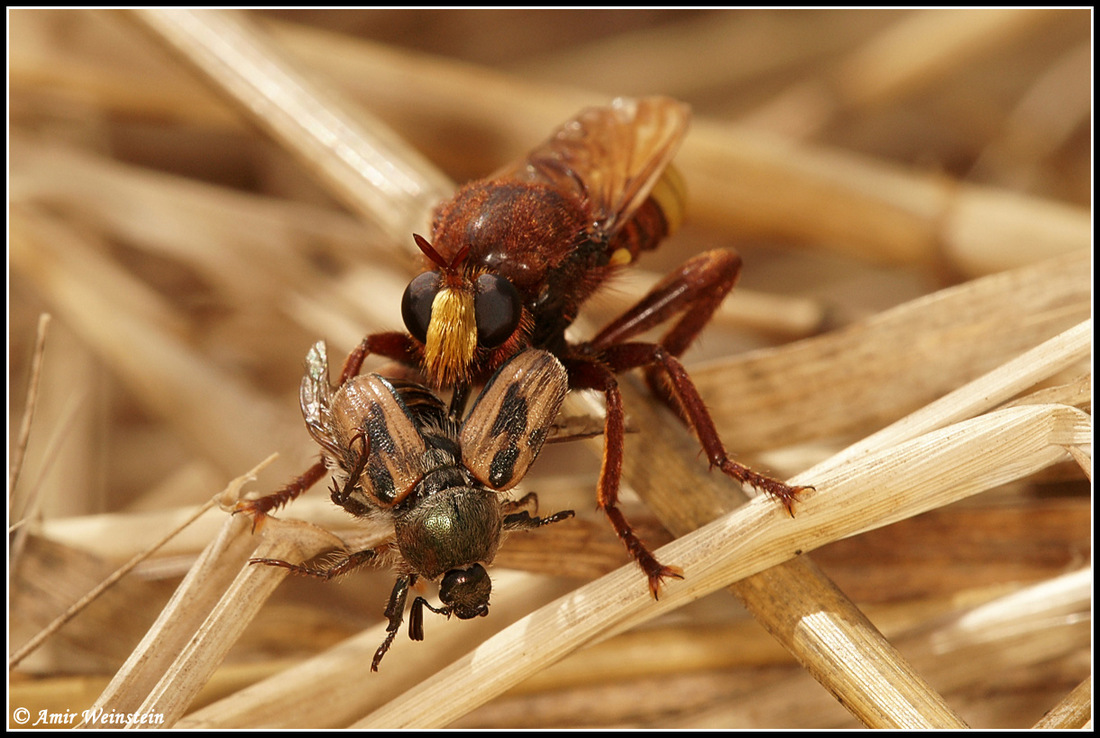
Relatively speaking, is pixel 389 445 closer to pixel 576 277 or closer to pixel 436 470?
pixel 436 470

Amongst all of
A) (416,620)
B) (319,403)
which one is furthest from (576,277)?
(416,620)

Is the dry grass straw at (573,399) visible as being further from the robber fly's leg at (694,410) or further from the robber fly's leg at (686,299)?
the robber fly's leg at (686,299)

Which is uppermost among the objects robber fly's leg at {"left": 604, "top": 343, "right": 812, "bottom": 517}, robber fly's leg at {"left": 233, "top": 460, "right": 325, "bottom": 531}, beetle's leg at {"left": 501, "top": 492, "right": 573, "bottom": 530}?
robber fly's leg at {"left": 604, "top": 343, "right": 812, "bottom": 517}

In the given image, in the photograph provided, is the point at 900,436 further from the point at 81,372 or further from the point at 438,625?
the point at 81,372

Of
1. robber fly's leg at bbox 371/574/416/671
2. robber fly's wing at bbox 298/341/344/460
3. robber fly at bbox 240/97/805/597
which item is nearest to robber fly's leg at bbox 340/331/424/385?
robber fly at bbox 240/97/805/597

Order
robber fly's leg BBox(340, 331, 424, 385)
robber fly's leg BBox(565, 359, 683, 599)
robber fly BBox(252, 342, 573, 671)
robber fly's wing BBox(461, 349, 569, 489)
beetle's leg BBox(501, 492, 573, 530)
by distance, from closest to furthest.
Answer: robber fly BBox(252, 342, 573, 671) → robber fly's wing BBox(461, 349, 569, 489) → beetle's leg BBox(501, 492, 573, 530) → robber fly's leg BBox(565, 359, 683, 599) → robber fly's leg BBox(340, 331, 424, 385)

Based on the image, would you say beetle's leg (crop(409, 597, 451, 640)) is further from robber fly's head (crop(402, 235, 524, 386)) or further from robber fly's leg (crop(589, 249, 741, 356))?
robber fly's leg (crop(589, 249, 741, 356))
